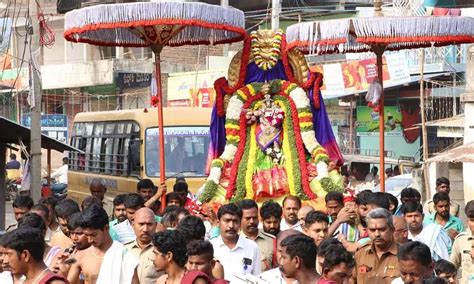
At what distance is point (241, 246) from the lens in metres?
8.70

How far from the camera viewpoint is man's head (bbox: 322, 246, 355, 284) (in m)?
6.84

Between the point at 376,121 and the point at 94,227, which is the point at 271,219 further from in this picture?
the point at 376,121

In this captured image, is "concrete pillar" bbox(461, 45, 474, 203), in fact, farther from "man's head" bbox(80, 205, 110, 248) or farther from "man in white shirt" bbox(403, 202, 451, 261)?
"man's head" bbox(80, 205, 110, 248)

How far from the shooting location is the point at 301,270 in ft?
22.2

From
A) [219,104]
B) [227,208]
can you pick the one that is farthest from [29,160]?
[227,208]

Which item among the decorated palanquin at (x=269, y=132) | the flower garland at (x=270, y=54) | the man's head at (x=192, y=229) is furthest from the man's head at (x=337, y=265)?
the flower garland at (x=270, y=54)

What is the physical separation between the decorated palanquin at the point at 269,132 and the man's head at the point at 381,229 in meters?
5.21

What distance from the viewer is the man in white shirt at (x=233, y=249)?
8.60m

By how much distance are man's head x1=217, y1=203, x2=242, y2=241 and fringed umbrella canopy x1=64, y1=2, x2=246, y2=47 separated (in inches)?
156

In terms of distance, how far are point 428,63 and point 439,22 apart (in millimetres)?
16701

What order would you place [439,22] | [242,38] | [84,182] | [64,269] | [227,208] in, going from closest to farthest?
[64,269] → [227,208] → [439,22] → [242,38] → [84,182]

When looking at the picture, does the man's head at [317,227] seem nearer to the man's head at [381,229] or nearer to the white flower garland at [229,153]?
the man's head at [381,229]

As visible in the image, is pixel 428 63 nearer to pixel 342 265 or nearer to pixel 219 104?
pixel 219 104

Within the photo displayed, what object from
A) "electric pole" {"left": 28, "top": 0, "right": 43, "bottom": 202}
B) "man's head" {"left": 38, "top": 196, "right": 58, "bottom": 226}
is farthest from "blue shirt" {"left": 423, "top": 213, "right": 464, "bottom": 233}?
"electric pole" {"left": 28, "top": 0, "right": 43, "bottom": 202}
